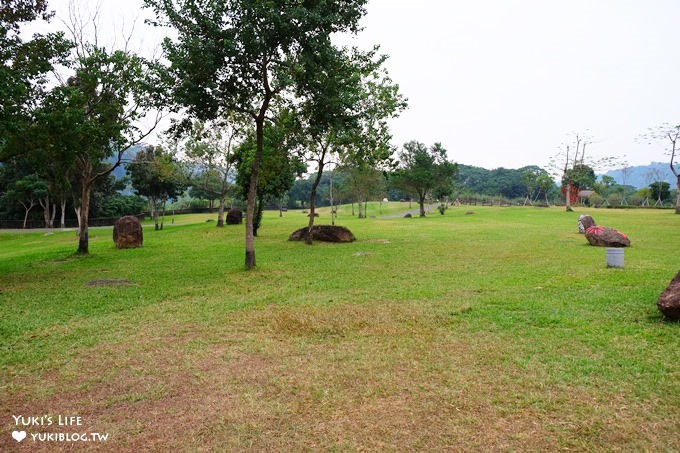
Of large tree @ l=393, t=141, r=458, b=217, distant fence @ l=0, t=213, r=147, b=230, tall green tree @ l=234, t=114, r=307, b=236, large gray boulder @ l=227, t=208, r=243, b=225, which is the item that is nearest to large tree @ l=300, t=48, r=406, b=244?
tall green tree @ l=234, t=114, r=307, b=236

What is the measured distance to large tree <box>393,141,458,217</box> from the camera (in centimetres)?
5662

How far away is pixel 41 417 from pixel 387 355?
4.45 metres

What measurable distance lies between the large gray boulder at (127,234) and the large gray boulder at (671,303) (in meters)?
23.8

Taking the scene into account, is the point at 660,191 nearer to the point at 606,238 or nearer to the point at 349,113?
the point at 606,238

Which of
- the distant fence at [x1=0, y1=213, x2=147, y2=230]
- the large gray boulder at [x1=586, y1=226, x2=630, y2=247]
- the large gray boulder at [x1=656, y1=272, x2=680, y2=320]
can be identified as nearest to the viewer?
the large gray boulder at [x1=656, y1=272, x2=680, y2=320]

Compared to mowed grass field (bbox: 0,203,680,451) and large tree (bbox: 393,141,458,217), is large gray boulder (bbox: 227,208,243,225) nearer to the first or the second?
large tree (bbox: 393,141,458,217)

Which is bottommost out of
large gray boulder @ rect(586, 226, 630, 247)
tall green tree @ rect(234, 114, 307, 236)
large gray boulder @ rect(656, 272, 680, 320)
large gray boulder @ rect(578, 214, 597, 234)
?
large gray boulder @ rect(656, 272, 680, 320)

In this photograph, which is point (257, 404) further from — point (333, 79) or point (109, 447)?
point (333, 79)

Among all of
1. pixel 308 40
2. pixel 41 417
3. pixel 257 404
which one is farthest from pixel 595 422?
pixel 308 40

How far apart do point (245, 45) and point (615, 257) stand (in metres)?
13.7

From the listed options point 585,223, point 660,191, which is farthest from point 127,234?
point 660,191

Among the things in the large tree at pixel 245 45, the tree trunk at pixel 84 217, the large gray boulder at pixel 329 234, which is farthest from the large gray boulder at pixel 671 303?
the tree trunk at pixel 84 217

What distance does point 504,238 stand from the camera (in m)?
26.3

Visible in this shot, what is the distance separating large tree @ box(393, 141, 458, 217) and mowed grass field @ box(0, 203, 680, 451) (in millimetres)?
43857
